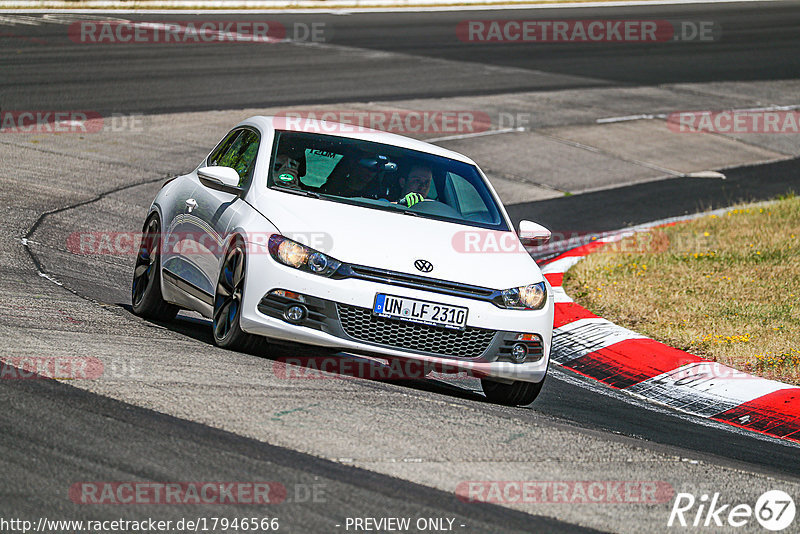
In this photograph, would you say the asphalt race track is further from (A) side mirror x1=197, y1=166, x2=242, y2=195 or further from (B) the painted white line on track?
(A) side mirror x1=197, y1=166, x2=242, y2=195

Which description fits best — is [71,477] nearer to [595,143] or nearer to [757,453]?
[757,453]

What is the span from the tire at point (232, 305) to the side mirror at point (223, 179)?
500mm

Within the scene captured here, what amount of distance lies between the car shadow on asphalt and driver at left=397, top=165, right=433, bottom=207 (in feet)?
3.54

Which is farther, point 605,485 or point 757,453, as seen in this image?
point 757,453

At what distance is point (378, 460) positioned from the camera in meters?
5.21

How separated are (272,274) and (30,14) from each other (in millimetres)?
22690

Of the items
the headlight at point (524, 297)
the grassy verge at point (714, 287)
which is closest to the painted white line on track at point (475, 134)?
the grassy verge at point (714, 287)

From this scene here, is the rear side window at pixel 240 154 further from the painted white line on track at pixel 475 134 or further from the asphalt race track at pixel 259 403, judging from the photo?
the painted white line on track at pixel 475 134

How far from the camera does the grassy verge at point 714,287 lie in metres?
9.12

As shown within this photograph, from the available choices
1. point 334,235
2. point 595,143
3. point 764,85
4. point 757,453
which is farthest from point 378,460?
point 764,85

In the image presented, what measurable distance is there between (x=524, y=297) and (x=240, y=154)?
237cm

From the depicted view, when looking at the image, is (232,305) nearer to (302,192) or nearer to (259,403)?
(302,192)

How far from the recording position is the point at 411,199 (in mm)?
7766


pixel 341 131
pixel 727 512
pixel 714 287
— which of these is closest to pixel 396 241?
pixel 341 131
